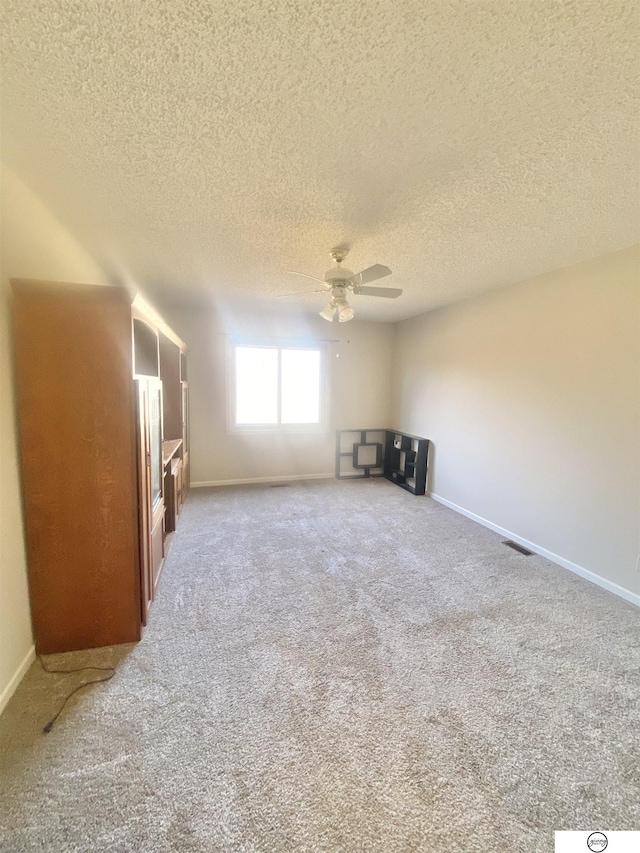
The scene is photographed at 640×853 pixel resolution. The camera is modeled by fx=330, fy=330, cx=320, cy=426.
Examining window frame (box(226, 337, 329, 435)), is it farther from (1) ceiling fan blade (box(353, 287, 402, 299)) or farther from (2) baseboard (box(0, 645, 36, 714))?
(2) baseboard (box(0, 645, 36, 714))

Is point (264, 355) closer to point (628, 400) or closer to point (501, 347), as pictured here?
point (501, 347)

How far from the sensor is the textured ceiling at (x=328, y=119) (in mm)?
945

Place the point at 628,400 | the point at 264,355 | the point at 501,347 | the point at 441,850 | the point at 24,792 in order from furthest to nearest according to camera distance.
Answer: the point at 264,355 → the point at 501,347 → the point at 628,400 → the point at 24,792 → the point at 441,850

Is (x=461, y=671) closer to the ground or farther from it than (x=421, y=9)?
closer to the ground

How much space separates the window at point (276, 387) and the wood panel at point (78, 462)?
3075mm

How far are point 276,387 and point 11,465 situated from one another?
3629 mm

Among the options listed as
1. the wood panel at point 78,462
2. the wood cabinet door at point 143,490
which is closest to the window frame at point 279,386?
the wood cabinet door at point 143,490

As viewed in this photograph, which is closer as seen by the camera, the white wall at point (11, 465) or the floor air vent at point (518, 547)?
the white wall at point (11, 465)

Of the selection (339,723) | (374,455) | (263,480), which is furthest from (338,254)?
(374,455)

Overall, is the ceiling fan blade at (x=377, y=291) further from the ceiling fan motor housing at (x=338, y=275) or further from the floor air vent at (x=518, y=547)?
the floor air vent at (x=518, y=547)

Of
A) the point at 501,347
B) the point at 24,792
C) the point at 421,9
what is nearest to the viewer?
the point at 421,9

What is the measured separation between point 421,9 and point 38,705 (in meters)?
2.90

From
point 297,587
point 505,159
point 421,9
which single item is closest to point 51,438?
point 297,587

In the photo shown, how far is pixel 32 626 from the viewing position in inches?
68.7
